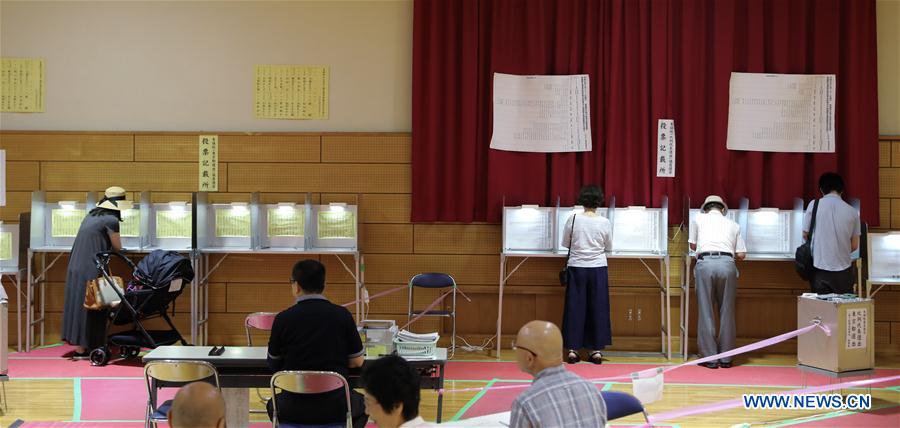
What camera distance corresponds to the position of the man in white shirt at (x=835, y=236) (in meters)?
6.76

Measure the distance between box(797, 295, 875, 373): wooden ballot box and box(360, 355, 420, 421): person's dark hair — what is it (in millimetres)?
3819

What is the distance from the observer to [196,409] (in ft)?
8.23

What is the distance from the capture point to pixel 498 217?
25.9 ft

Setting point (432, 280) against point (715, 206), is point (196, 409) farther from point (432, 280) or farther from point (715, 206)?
point (715, 206)

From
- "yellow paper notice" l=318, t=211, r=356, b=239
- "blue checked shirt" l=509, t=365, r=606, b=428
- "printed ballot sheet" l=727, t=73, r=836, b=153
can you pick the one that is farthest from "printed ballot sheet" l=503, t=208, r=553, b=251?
A: "blue checked shirt" l=509, t=365, r=606, b=428

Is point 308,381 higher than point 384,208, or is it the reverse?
point 384,208

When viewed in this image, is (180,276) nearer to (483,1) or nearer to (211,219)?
(211,219)

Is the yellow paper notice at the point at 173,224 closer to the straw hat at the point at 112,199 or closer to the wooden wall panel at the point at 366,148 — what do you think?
the straw hat at the point at 112,199

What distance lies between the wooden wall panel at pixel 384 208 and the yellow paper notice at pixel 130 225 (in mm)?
2152

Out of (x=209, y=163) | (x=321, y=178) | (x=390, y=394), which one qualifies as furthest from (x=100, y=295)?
(x=390, y=394)

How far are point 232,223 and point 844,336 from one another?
5.35 m

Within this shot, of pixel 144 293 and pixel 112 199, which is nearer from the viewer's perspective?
pixel 144 293

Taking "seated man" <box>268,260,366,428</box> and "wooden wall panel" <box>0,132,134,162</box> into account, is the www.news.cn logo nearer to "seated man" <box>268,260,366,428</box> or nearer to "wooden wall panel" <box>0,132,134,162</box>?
"seated man" <box>268,260,366,428</box>

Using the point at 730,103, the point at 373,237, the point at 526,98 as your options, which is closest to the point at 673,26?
the point at 730,103
